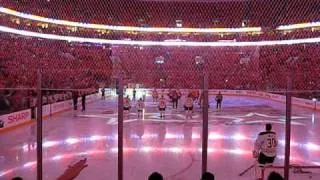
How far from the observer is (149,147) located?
1120 centimetres

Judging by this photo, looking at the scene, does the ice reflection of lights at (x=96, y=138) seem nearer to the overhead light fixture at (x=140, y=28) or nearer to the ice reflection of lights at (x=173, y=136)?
the ice reflection of lights at (x=173, y=136)

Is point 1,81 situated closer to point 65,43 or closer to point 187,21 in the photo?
point 65,43

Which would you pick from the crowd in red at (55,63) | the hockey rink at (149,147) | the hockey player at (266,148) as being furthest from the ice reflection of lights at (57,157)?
the hockey player at (266,148)

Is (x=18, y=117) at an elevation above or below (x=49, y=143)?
above

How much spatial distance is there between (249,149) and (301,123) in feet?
24.2

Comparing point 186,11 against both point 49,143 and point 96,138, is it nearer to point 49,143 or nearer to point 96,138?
point 96,138

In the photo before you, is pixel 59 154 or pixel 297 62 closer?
pixel 59 154

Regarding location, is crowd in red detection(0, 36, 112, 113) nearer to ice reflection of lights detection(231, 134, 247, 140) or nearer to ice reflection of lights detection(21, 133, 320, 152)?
ice reflection of lights detection(21, 133, 320, 152)

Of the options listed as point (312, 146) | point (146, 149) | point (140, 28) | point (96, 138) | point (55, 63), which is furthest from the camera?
point (96, 138)

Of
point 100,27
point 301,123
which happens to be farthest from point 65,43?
point 301,123

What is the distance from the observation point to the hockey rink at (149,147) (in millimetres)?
8250

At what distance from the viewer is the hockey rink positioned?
825 cm

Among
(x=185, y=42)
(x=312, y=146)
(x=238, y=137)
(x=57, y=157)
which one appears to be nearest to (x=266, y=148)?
(x=185, y=42)

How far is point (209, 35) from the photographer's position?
Answer: 9438 mm
